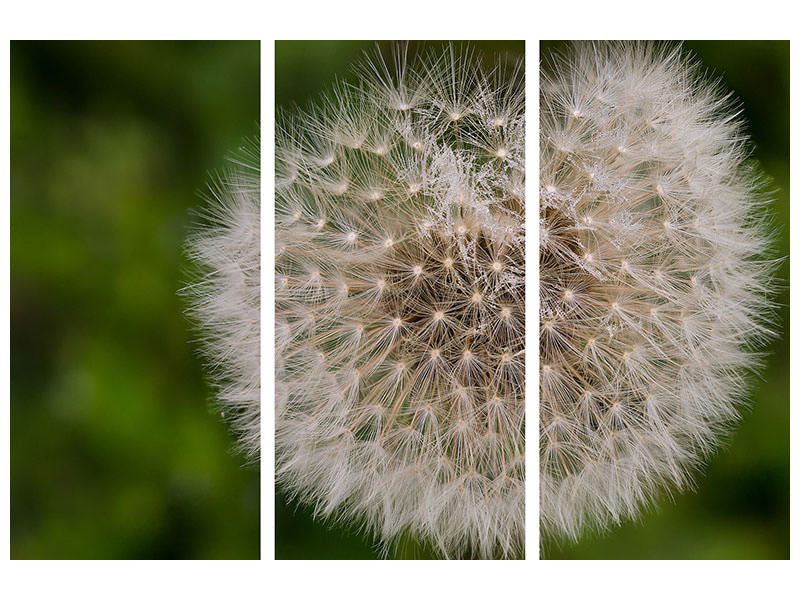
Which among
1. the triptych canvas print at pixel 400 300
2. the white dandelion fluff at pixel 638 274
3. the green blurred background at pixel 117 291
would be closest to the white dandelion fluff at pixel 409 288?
the triptych canvas print at pixel 400 300

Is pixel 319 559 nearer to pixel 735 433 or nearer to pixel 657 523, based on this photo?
pixel 657 523

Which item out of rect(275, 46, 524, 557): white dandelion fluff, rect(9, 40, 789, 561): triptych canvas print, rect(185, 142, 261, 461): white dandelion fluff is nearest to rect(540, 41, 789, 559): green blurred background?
rect(9, 40, 789, 561): triptych canvas print

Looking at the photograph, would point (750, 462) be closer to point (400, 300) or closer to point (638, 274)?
point (638, 274)

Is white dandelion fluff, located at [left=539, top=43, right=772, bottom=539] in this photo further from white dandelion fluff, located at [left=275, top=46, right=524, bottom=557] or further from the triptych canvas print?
white dandelion fluff, located at [left=275, top=46, right=524, bottom=557]

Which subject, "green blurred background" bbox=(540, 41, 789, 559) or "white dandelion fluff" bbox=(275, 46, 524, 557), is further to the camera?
"green blurred background" bbox=(540, 41, 789, 559)

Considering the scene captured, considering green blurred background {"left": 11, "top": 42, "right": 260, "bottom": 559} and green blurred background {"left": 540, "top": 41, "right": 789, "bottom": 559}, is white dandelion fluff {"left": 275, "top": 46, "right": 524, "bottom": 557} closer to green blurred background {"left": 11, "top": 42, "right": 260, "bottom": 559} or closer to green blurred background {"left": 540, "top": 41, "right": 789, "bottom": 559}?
green blurred background {"left": 11, "top": 42, "right": 260, "bottom": 559}
